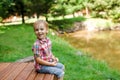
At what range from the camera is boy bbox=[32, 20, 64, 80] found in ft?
15.2

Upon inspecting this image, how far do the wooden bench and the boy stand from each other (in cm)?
11

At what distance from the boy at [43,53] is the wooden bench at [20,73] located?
0.35 feet

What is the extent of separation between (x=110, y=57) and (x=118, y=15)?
Result: 15.7 m

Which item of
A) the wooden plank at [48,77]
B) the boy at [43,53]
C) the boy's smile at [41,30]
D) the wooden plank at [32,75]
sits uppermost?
the boy's smile at [41,30]

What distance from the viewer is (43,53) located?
475cm

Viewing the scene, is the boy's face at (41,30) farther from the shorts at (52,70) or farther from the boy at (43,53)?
the shorts at (52,70)

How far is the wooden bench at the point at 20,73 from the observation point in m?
4.67

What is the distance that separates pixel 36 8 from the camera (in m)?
24.9

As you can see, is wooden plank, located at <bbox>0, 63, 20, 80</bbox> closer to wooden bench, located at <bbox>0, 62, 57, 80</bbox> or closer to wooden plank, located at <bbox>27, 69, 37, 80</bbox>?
wooden bench, located at <bbox>0, 62, 57, 80</bbox>

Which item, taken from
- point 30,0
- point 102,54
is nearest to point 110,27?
→ point 30,0

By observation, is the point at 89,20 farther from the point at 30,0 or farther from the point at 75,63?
the point at 75,63

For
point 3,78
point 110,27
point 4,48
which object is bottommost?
point 110,27

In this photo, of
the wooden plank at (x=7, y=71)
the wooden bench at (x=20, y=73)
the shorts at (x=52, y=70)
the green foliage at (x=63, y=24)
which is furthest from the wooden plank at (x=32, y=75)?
the green foliage at (x=63, y=24)

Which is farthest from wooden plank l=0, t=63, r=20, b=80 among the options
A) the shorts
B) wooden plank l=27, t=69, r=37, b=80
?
the shorts
